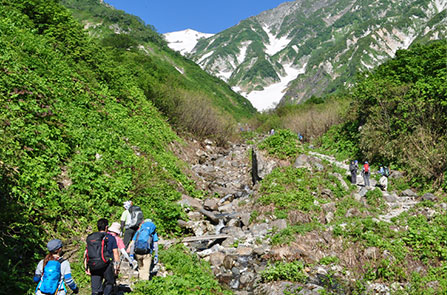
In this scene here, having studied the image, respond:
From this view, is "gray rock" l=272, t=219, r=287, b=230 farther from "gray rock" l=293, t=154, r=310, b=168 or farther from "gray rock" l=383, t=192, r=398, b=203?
"gray rock" l=383, t=192, r=398, b=203

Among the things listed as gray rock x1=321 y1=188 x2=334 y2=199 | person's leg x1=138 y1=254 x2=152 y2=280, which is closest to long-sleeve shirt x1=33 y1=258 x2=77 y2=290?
person's leg x1=138 y1=254 x2=152 y2=280

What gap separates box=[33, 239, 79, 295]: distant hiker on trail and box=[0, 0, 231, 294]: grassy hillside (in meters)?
1.08

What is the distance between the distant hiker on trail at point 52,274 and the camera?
3.93 m

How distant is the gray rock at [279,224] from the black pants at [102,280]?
606cm

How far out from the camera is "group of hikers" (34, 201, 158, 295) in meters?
3.98

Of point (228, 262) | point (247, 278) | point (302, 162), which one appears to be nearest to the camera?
point (247, 278)

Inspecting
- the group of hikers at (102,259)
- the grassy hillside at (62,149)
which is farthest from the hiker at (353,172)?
the group of hikers at (102,259)

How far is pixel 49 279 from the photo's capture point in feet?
12.9

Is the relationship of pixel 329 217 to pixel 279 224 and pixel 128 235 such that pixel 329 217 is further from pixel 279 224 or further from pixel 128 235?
pixel 128 235

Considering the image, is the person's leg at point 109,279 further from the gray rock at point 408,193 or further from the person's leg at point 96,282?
the gray rock at point 408,193

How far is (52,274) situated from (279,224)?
290 inches

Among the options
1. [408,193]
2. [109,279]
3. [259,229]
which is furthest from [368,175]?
[109,279]

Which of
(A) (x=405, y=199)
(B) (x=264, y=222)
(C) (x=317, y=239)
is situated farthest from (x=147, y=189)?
(A) (x=405, y=199)

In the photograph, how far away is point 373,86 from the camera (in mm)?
18594
